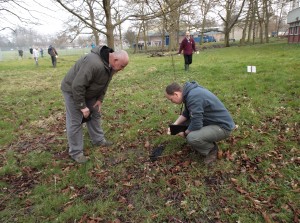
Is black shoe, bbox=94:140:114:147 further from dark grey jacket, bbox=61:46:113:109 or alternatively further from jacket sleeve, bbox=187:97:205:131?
jacket sleeve, bbox=187:97:205:131

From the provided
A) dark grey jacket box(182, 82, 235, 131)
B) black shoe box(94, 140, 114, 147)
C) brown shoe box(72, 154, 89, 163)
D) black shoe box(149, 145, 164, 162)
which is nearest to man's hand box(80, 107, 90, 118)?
brown shoe box(72, 154, 89, 163)

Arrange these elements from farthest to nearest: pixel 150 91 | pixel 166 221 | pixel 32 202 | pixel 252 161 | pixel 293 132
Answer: pixel 150 91, pixel 293 132, pixel 252 161, pixel 32 202, pixel 166 221

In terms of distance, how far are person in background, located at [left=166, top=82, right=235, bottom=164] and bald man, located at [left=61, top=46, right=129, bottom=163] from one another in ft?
3.24

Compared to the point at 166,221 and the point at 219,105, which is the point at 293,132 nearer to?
the point at 219,105

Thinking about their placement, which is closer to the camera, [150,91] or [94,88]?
[94,88]

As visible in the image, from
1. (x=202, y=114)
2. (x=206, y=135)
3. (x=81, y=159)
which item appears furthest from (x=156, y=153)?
(x=81, y=159)

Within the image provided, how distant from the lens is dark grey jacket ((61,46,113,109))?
357 centimetres

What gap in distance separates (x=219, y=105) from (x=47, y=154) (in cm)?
330

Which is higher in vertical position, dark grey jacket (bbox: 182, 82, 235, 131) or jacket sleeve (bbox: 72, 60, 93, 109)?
jacket sleeve (bbox: 72, 60, 93, 109)

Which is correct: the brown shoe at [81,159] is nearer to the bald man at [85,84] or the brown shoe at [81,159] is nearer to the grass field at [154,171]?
the bald man at [85,84]

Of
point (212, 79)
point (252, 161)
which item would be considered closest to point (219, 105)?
point (252, 161)

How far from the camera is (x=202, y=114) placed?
3455 millimetres

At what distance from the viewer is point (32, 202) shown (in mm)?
3338

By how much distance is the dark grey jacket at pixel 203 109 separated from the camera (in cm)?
340
